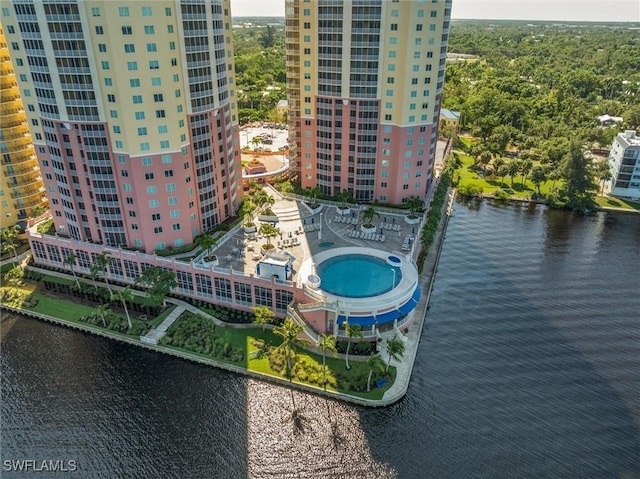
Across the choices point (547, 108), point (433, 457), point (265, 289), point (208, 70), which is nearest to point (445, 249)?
point (265, 289)

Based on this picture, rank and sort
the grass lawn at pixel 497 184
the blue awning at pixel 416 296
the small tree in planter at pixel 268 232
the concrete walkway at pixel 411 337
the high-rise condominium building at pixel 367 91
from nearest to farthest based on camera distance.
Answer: the concrete walkway at pixel 411 337, the blue awning at pixel 416 296, the small tree in planter at pixel 268 232, the high-rise condominium building at pixel 367 91, the grass lawn at pixel 497 184

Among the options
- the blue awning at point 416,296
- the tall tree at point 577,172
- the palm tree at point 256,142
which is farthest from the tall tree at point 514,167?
the palm tree at point 256,142

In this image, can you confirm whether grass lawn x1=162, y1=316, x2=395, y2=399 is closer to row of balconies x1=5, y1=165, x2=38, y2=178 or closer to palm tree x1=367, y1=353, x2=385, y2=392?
palm tree x1=367, y1=353, x2=385, y2=392

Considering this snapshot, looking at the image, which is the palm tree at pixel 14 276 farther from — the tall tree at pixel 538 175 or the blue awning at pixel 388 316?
the tall tree at pixel 538 175

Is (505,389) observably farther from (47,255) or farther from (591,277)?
(47,255)

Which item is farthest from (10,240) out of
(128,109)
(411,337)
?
(411,337)

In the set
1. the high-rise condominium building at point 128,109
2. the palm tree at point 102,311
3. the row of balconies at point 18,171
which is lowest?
the palm tree at point 102,311

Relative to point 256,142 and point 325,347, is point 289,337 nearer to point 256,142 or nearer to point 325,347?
point 325,347
